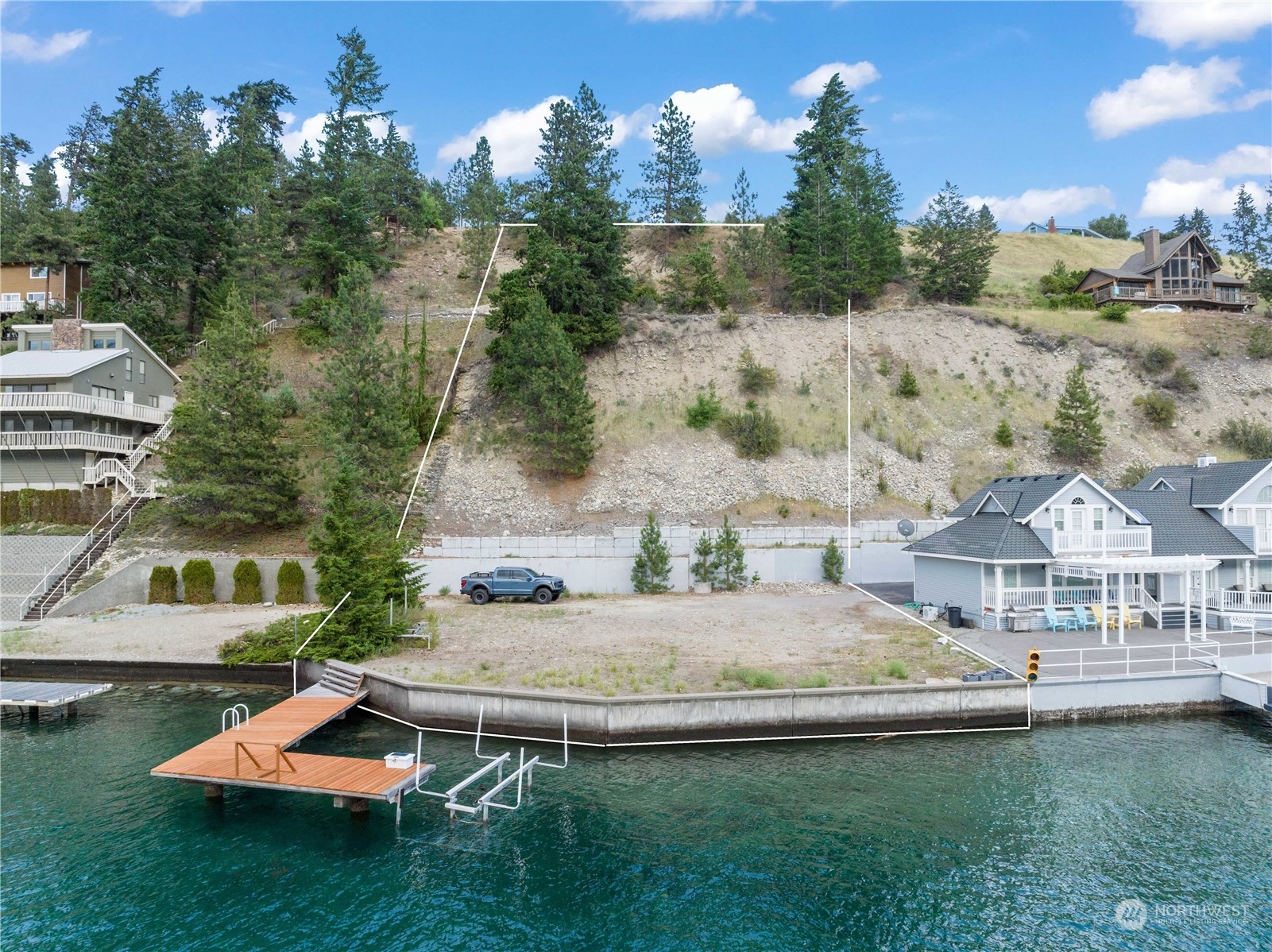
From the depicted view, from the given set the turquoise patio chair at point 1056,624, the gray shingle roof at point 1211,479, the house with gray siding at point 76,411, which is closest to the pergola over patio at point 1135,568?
the turquoise patio chair at point 1056,624

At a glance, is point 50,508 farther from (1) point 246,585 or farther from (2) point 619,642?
(2) point 619,642

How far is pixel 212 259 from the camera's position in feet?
170

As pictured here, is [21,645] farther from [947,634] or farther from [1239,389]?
[1239,389]

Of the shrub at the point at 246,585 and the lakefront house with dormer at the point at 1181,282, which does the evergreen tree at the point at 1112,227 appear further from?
the shrub at the point at 246,585

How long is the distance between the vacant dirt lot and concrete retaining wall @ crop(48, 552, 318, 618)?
896 millimetres

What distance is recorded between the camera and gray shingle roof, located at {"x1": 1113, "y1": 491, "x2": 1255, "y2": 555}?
26.8 m

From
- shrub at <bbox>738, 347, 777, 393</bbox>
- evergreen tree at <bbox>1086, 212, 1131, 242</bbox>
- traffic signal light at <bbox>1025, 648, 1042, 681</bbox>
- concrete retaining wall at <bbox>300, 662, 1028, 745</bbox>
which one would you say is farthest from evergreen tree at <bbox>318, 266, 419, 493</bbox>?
evergreen tree at <bbox>1086, 212, 1131, 242</bbox>

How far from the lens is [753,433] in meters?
45.7

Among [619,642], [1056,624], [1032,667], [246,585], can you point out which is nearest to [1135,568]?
[1056,624]

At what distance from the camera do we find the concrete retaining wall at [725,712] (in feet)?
58.0

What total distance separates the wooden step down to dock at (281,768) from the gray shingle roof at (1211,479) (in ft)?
94.9

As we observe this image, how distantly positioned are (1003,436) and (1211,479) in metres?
18.7

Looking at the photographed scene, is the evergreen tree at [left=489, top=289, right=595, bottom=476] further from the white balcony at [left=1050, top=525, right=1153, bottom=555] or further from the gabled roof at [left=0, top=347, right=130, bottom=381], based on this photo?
the white balcony at [left=1050, top=525, right=1153, bottom=555]

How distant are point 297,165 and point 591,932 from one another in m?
64.4
